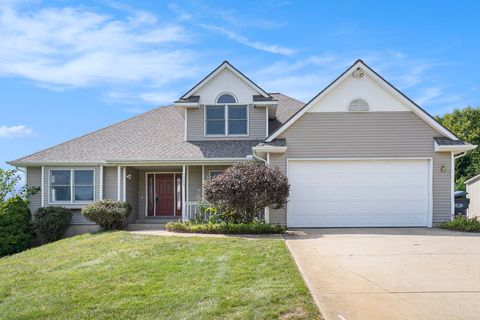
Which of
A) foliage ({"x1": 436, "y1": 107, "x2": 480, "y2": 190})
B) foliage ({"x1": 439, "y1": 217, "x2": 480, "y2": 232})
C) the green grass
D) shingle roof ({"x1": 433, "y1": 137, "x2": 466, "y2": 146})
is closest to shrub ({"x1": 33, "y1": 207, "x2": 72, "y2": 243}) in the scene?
the green grass

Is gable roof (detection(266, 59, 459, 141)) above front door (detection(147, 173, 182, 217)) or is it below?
above

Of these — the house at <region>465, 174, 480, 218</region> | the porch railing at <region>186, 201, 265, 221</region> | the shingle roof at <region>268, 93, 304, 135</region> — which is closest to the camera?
the porch railing at <region>186, 201, 265, 221</region>

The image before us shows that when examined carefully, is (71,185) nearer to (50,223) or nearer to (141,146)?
(50,223)

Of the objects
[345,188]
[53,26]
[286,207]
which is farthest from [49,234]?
[345,188]

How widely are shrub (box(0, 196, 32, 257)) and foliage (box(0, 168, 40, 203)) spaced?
0.75 meters

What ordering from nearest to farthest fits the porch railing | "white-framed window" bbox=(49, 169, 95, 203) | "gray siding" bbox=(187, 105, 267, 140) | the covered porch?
the porch railing → the covered porch → "white-framed window" bbox=(49, 169, 95, 203) → "gray siding" bbox=(187, 105, 267, 140)

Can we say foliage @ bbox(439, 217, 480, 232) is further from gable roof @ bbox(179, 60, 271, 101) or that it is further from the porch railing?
gable roof @ bbox(179, 60, 271, 101)

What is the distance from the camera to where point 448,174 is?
49.3 ft

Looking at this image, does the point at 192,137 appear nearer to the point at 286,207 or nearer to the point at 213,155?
the point at 213,155

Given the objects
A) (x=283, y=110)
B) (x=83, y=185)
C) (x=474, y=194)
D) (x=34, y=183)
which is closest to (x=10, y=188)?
(x=34, y=183)

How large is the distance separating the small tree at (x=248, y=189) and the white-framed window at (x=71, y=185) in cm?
631

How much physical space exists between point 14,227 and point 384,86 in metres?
14.5

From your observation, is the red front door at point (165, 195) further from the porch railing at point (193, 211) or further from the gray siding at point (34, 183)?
the gray siding at point (34, 183)

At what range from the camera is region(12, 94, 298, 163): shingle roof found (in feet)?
56.5
